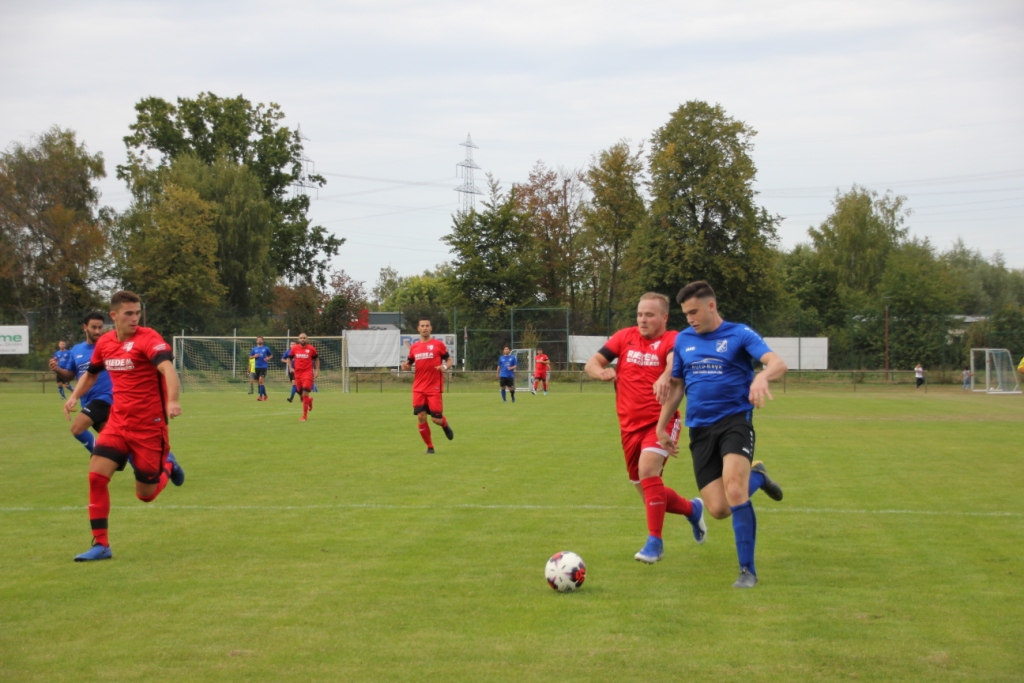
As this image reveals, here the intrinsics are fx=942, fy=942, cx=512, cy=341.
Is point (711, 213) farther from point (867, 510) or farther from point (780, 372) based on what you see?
point (780, 372)

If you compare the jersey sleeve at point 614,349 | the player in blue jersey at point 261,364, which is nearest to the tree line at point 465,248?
the player in blue jersey at point 261,364

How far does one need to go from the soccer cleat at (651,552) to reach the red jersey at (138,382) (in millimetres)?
3923

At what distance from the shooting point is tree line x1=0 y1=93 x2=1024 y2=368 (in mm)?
44781

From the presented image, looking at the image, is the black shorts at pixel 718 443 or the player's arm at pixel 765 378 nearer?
the player's arm at pixel 765 378

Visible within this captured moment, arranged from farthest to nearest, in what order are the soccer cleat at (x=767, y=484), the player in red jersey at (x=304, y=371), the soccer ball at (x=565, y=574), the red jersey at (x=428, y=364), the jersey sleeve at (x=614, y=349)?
Answer: the player in red jersey at (x=304, y=371), the red jersey at (x=428, y=364), the jersey sleeve at (x=614, y=349), the soccer cleat at (x=767, y=484), the soccer ball at (x=565, y=574)

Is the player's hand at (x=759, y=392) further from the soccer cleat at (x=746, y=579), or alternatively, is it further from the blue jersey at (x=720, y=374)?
the soccer cleat at (x=746, y=579)

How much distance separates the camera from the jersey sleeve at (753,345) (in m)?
6.35

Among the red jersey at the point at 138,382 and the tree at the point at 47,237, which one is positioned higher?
the tree at the point at 47,237

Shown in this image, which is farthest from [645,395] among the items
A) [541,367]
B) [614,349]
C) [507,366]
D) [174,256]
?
[174,256]

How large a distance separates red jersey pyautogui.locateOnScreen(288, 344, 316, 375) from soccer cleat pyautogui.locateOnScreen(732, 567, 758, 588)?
17067mm

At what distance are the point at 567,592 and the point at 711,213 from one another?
45.2 metres

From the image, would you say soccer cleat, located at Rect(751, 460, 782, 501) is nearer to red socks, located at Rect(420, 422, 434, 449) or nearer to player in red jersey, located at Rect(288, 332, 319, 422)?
red socks, located at Rect(420, 422, 434, 449)

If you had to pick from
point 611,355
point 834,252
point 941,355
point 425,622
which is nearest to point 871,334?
point 941,355

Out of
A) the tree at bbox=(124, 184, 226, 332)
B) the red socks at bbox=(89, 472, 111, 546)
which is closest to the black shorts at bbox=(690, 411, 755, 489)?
the red socks at bbox=(89, 472, 111, 546)
